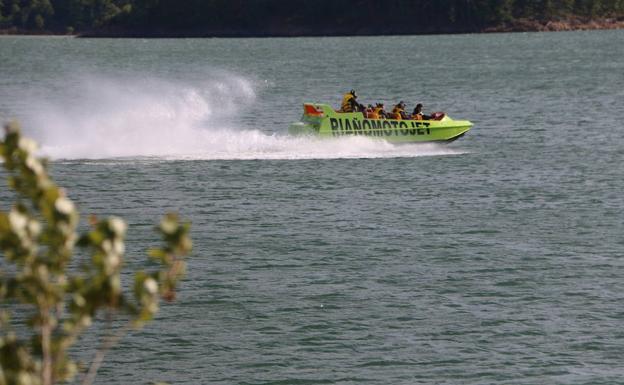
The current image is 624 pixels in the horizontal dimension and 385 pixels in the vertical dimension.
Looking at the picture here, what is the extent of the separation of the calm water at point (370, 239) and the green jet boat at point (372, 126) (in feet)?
1.93

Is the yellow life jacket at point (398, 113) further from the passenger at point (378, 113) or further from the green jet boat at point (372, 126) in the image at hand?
the passenger at point (378, 113)

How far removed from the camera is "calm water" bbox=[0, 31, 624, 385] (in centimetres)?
2067

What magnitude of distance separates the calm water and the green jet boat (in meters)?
0.59

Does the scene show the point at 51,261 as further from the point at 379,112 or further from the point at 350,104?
the point at 379,112

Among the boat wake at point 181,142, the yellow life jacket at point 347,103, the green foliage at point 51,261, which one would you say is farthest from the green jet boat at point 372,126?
the green foliage at point 51,261

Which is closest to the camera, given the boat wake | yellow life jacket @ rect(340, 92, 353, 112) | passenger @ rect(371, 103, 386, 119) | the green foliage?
the green foliage

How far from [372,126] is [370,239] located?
12894 millimetres

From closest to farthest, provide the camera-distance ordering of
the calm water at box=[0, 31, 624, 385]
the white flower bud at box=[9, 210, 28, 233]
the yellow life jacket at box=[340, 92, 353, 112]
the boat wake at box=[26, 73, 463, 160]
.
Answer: the white flower bud at box=[9, 210, 28, 233]
the calm water at box=[0, 31, 624, 385]
the yellow life jacket at box=[340, 92, 353, 112]
the boat wake at box=[26, 73, 463, 160]

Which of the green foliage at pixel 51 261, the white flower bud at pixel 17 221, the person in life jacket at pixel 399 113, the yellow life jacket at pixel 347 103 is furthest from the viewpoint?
the person in life jacket at pixel 399 113

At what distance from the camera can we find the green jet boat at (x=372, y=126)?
140 feet

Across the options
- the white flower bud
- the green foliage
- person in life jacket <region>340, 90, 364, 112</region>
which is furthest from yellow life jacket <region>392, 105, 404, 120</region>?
the white flower bud

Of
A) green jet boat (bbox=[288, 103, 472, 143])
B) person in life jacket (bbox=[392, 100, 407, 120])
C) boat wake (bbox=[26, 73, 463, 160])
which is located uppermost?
person in life jacket (bbox=[392, 100, 407, 120])

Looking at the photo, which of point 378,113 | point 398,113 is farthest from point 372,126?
point 398,113

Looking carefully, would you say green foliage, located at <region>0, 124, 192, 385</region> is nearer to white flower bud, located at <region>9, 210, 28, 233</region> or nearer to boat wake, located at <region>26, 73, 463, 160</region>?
white flower bud, located at <region>9, 210, 28, 233</region>
